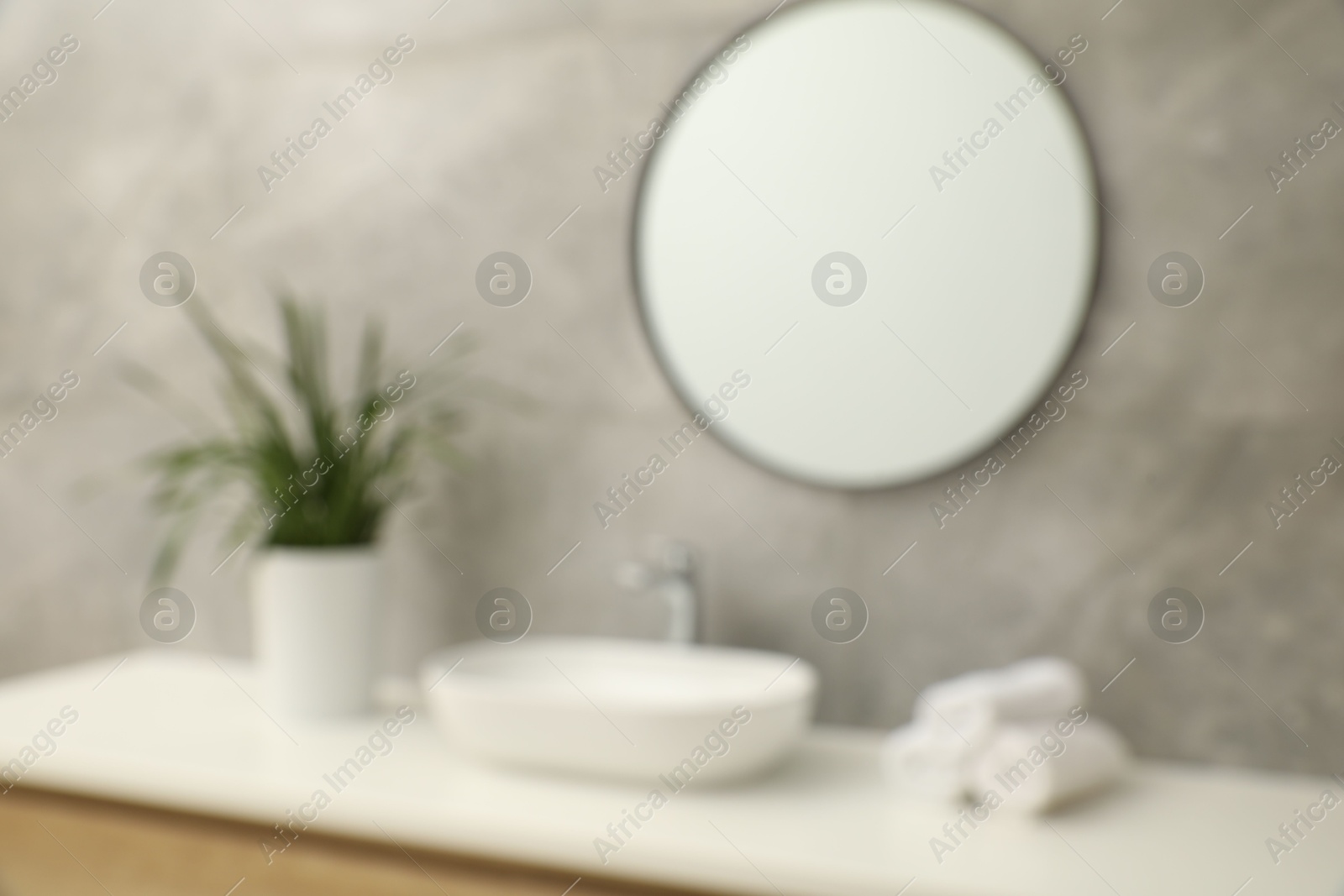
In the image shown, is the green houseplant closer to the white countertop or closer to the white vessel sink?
the white countertop

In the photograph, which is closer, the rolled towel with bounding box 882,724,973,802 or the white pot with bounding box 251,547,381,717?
the rolled towel with bounding box 882,724,973,802

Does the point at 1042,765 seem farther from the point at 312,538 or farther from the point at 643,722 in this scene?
the point at 312,538

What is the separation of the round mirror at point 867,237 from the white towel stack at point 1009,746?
32cm

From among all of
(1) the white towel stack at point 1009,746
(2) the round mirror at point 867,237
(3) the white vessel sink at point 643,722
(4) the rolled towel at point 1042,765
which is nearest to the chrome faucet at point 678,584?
(3) the white vessel sink at point 643,722

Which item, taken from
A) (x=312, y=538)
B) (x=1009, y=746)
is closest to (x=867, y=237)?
(x=1009, y=746)

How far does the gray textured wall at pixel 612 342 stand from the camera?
4.14 feet

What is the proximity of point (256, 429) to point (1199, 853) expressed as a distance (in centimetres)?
144

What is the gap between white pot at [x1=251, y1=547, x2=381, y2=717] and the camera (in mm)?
1447

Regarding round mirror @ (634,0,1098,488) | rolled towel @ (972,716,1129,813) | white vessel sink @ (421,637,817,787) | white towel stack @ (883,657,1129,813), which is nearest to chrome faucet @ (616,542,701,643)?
white vessel sink @ (421,637,817,787)

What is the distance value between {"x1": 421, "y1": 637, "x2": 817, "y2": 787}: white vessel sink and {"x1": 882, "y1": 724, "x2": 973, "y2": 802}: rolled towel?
0.11 metres

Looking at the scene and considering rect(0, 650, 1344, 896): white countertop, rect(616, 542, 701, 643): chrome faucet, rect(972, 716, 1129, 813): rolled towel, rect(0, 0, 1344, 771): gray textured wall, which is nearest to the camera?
rect(0, 650, 1344, 896): white countertop

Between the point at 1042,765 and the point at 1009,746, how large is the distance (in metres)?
0.04

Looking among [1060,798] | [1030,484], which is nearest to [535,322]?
[1030,484]

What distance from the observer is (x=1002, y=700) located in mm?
1173
